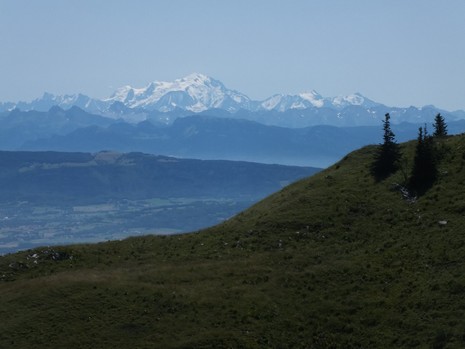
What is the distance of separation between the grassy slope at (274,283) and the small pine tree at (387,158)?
5347 mm

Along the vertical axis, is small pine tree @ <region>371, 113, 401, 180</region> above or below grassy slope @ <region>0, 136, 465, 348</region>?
above

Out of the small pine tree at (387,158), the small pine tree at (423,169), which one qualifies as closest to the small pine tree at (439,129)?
the small pine tree at (387,158)

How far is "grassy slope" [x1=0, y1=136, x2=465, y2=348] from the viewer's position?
35719 millimetres

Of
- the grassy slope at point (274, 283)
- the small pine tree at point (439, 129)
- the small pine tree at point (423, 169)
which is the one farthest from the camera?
the small pine tree at point (439, 129)

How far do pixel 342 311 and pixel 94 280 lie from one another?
19.6 m

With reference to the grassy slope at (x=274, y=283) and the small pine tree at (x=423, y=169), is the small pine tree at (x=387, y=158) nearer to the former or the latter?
the small pine tree at (x=423, y=169)

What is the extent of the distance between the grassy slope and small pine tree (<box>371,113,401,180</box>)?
17.5ft

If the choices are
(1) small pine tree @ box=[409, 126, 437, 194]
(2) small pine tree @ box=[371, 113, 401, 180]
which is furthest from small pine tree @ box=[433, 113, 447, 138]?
(1) small pine tree @ box=[409, 126, 437, 194]

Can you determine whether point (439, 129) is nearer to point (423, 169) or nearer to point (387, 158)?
point (387, 158)

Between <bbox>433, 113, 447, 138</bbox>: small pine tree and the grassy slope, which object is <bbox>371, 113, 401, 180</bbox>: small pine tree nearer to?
the grassy slope

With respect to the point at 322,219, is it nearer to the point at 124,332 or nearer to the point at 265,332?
the point at 265,332

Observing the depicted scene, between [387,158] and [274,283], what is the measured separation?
27991 millimetres

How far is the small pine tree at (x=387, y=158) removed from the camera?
63062 millimetres

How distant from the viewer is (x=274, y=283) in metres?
42.3
